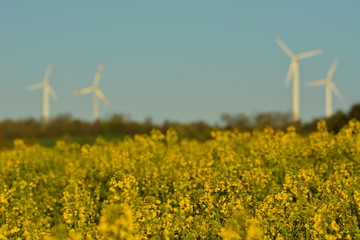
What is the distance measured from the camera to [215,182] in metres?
12.4

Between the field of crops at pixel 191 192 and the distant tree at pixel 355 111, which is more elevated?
the distant tree at pixel 355 111

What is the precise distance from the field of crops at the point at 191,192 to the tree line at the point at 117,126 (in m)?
23.8

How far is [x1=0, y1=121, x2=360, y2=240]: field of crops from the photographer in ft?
34.5

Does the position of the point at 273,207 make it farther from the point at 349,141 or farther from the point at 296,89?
the point at 296,89

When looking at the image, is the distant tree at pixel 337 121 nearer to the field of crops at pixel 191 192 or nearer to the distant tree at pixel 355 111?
the distant tree at pixel 355 111

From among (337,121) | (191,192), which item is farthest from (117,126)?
(191,192)

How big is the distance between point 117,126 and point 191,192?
57675mm

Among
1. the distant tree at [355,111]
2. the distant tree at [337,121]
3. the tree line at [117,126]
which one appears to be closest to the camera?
the distant tree at [337,121]

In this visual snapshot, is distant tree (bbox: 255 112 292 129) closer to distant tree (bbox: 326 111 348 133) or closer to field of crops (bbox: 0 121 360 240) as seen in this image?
distant tree (bbox: 326 111 348 133)

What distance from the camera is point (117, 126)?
69938 millimetres

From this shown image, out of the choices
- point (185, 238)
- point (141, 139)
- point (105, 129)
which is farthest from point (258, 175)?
point (105, 129)

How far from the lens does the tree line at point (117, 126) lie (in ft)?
163

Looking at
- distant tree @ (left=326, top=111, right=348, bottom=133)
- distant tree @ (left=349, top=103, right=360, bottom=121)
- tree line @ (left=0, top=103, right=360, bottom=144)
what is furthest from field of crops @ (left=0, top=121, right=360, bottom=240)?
tree line @ (left=0, top=103, right=360, bottom=144)

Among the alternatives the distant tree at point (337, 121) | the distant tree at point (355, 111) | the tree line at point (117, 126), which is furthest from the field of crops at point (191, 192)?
the tree line at point (117, 126)
